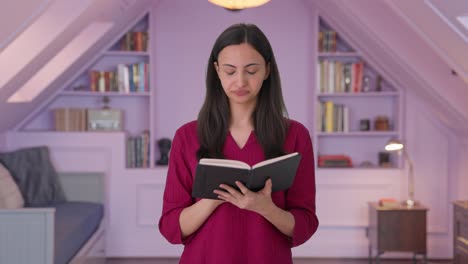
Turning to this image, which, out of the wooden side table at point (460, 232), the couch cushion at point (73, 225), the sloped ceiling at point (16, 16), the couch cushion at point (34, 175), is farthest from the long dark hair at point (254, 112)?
the couch cushion at point (34, 175)

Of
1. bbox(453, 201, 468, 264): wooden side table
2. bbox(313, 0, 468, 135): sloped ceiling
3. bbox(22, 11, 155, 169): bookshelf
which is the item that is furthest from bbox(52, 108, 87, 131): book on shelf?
bbox(453, 201, 468, 264): wooden side table

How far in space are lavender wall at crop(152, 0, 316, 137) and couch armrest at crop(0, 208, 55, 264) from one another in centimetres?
233

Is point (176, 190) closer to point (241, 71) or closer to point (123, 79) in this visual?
point (241, 71)

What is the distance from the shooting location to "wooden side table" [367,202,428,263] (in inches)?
170

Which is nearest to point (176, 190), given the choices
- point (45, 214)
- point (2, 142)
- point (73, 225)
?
point (45, 214)

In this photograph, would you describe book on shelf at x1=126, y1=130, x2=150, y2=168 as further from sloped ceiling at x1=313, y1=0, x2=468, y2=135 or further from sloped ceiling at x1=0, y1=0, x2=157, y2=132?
sloped ceiling at x1=313, y1=0, x2=468, y2=135

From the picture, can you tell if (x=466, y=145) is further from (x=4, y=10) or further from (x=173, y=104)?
(x=4, y=10)

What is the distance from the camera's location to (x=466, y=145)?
15.4ft

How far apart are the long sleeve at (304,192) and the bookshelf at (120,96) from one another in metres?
3.60

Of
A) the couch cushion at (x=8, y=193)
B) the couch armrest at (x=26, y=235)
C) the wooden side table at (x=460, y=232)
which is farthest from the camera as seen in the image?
the couch cushion at (x=8, y=193)

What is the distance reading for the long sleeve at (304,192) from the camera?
4.77 ft

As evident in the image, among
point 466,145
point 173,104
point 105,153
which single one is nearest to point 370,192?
point 466,145

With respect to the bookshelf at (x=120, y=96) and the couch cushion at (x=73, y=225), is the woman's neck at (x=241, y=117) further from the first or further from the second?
the bookshelf at (x=120, y=96)

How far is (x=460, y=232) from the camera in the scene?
12.2 feet
